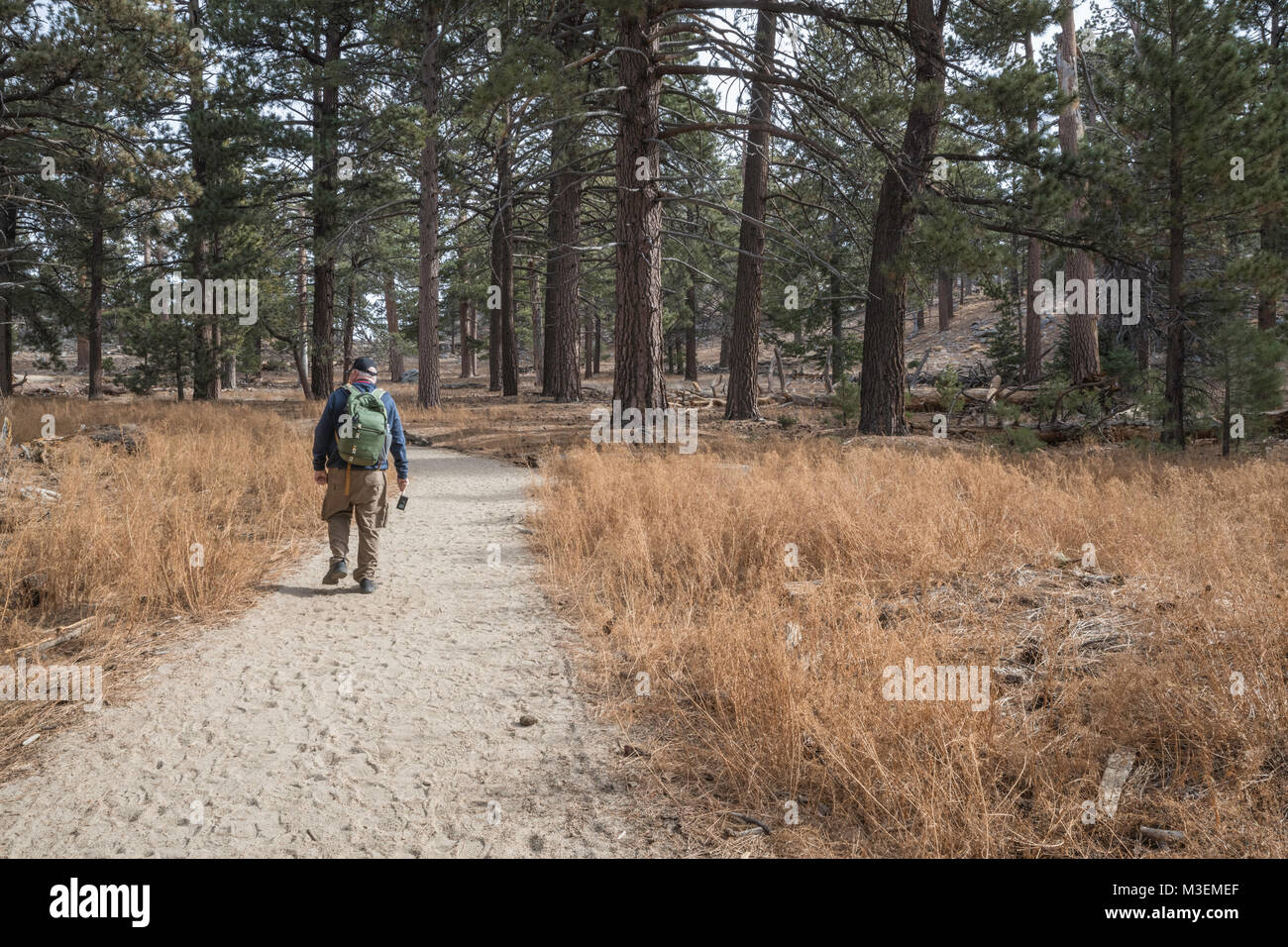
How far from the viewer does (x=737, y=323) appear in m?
16.0

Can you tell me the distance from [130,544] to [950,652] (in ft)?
18.9

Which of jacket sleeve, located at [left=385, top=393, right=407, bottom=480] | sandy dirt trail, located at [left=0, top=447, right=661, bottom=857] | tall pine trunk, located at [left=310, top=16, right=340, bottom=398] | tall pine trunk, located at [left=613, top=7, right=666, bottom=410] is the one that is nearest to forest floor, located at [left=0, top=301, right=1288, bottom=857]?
sandy dirt trail, located at [left=0, top=447, right=661, bottom=857]

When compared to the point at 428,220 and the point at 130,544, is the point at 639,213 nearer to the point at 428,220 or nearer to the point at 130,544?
the point at 428,220

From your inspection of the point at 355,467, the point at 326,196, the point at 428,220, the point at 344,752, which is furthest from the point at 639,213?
the point at 326,196

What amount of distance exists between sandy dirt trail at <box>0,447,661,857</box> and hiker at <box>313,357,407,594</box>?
1.83ft

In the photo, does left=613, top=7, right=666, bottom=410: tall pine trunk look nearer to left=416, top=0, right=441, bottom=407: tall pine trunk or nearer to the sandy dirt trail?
left=416, top=0, right=441, bottom=407: tall pine trunk

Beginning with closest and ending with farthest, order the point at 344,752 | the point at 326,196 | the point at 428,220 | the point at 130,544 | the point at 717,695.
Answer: the point at 344,752
the point at 717,695
the point at 130,544
the point at 428,220
the point at 326,196

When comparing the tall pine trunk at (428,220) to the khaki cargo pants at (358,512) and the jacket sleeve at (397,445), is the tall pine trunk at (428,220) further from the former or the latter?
the khaki cargo pants at (358,512)

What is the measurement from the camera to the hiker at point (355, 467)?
5.73 metres

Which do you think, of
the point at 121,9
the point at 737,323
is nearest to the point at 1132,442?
the point at 737,323

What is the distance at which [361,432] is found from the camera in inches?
225

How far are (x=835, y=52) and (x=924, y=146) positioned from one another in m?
2.28

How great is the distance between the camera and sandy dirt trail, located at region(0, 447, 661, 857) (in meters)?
2.59
